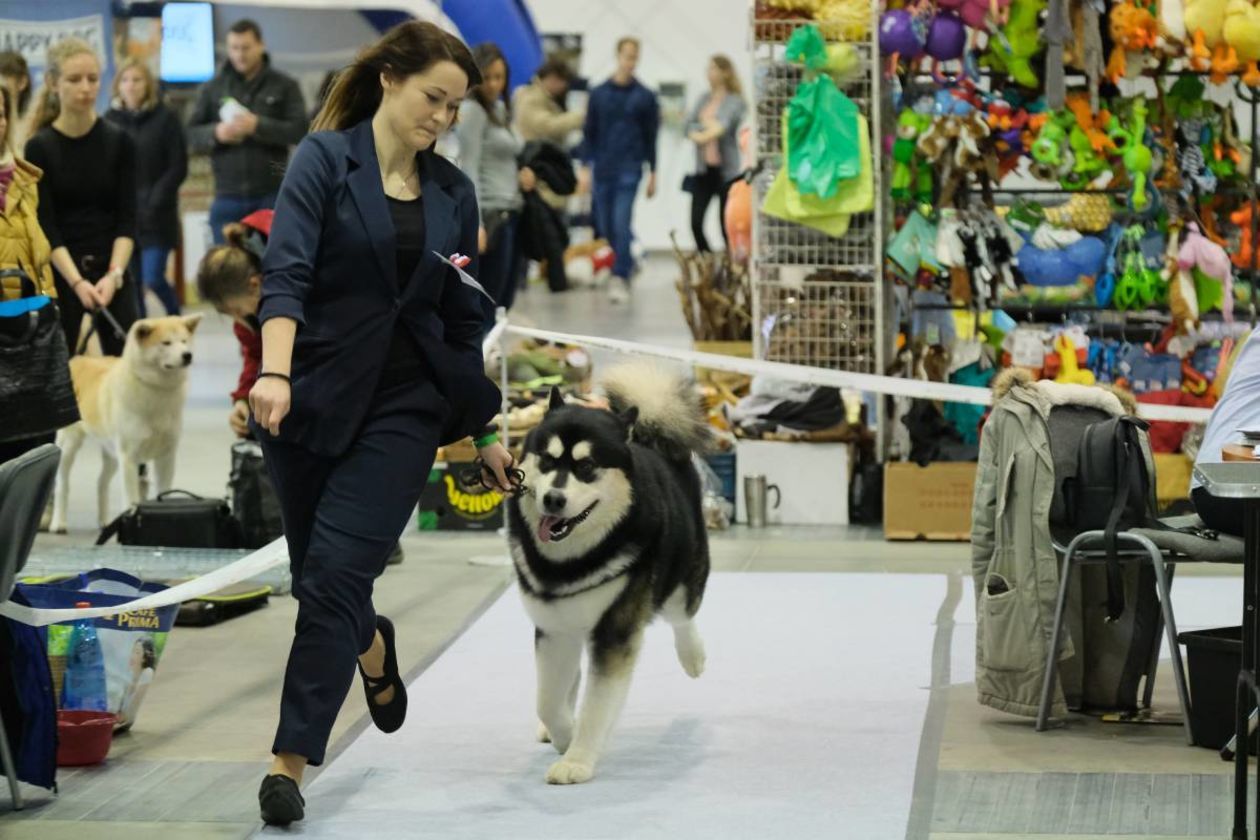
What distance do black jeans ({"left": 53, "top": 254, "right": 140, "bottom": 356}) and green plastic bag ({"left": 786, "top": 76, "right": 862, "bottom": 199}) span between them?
2.72m

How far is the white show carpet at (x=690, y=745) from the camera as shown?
13.5 ft

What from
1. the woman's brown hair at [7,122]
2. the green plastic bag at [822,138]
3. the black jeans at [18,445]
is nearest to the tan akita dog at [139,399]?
the woman's brown hair at [7,122]

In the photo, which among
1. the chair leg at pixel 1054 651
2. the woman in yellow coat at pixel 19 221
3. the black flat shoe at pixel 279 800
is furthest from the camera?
the woman in yellow coat at pixel 19 221

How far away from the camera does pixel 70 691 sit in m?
4.58

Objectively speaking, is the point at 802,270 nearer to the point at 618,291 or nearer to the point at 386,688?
the point at 386,688

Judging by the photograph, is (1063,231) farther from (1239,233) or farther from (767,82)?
(767,82)

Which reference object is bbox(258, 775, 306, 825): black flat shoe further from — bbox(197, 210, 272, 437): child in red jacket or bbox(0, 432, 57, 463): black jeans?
bbox(197, 210, 272, 437): child in red jacket

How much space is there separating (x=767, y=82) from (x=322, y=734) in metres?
4.63

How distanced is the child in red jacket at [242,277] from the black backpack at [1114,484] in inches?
103

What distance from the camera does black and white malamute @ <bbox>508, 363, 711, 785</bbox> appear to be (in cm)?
438

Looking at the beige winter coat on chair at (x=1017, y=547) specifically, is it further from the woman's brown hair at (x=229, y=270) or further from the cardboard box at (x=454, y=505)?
the cardboard box at (x=454, y=505)

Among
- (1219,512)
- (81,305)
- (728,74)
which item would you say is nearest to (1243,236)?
(1219,512)

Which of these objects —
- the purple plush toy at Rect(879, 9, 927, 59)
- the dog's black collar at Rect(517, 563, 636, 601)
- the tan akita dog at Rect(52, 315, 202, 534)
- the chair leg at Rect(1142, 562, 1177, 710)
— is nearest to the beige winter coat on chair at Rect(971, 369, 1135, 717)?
the chair leg at Rect(1142, 562, 1177, 710)

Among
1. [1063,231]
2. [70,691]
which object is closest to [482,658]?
[70,691]
